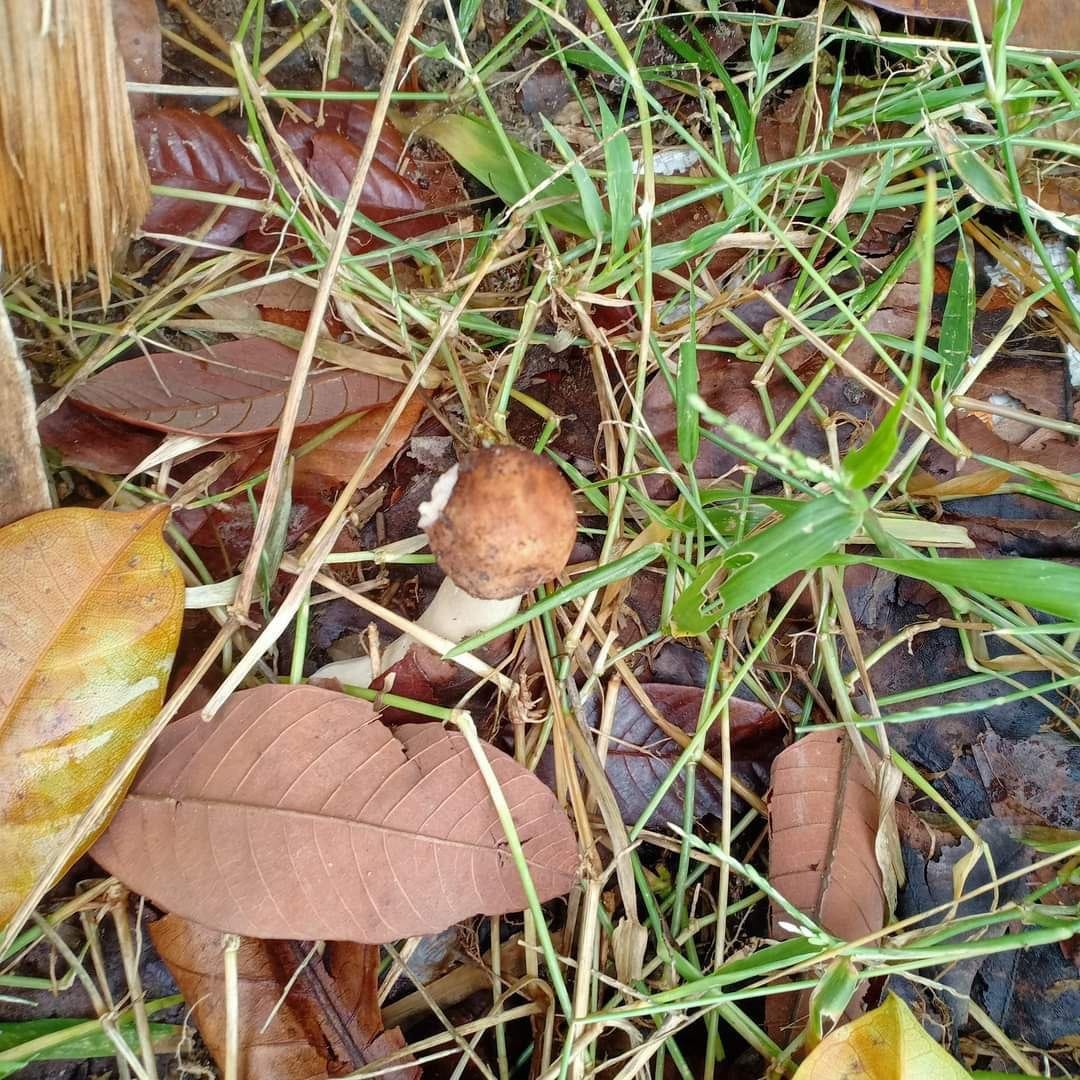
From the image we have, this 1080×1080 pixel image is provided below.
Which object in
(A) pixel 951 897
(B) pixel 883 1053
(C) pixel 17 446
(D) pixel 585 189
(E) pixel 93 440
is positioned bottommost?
(A) pixel 951 897

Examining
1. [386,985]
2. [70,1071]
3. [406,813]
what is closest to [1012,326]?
[406,813]

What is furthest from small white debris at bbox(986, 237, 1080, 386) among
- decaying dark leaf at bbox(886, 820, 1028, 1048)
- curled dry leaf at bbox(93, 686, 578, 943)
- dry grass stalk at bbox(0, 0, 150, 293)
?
dry grass stalk at bbox(0, 0, 150, 293)

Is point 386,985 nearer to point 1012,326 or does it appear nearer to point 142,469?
point 142,469

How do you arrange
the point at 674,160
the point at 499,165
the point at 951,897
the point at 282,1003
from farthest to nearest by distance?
the point at 674,160 → the point at 499,165 → the point at 951,897 → the point at 282,1003

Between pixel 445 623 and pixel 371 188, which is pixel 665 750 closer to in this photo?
pixel 445 623

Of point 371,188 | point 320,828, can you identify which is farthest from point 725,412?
point 320,828

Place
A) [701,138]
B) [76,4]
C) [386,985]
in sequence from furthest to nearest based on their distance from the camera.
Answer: [701,138] → [386,985] → [76,4]
